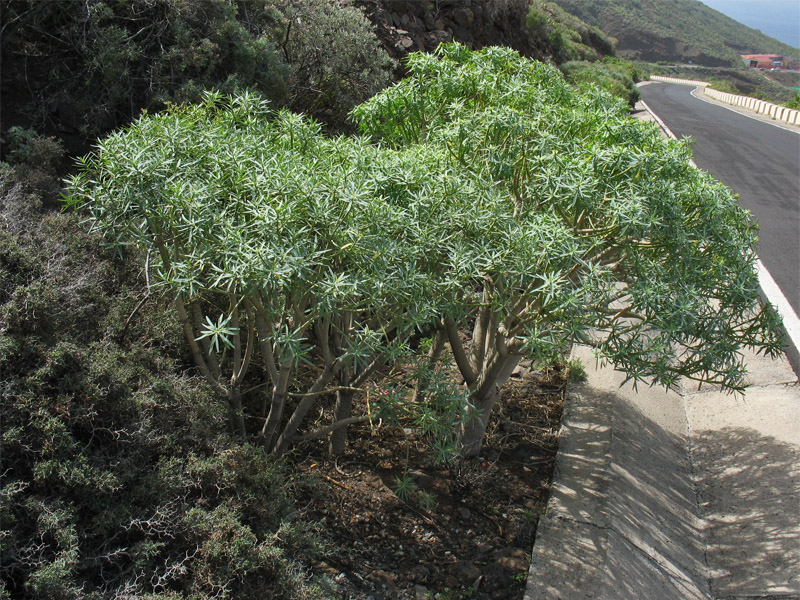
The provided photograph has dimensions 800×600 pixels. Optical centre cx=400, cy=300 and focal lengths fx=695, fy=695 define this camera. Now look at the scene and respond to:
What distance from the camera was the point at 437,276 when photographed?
3.28 meters

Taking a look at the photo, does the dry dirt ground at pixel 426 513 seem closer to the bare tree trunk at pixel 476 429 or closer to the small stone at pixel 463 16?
the bare tree trunk at pixel 476 429

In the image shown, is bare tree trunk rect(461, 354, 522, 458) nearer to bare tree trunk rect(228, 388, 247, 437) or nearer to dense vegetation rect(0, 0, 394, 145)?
bare tree trunk rect(228, 388, 247, 437)

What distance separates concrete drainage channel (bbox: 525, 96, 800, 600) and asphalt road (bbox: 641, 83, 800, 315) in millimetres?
2166

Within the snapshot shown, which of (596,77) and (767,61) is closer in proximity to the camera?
(596,77)

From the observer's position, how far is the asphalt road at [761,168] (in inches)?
351

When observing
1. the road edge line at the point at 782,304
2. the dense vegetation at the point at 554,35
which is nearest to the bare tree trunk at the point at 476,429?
the road edge line at the point at 782,304

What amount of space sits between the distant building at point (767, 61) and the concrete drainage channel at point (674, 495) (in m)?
102

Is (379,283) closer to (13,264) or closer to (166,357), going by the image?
(166,357)

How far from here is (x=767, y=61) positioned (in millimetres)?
96000

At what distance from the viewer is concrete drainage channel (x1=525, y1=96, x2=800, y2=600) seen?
3.84m

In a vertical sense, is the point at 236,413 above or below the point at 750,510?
above

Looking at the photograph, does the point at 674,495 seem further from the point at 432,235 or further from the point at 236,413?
the point at 236,413

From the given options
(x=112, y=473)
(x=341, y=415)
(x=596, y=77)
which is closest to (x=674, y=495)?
(x=341, y=415)

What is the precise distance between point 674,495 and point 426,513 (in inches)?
69.1
